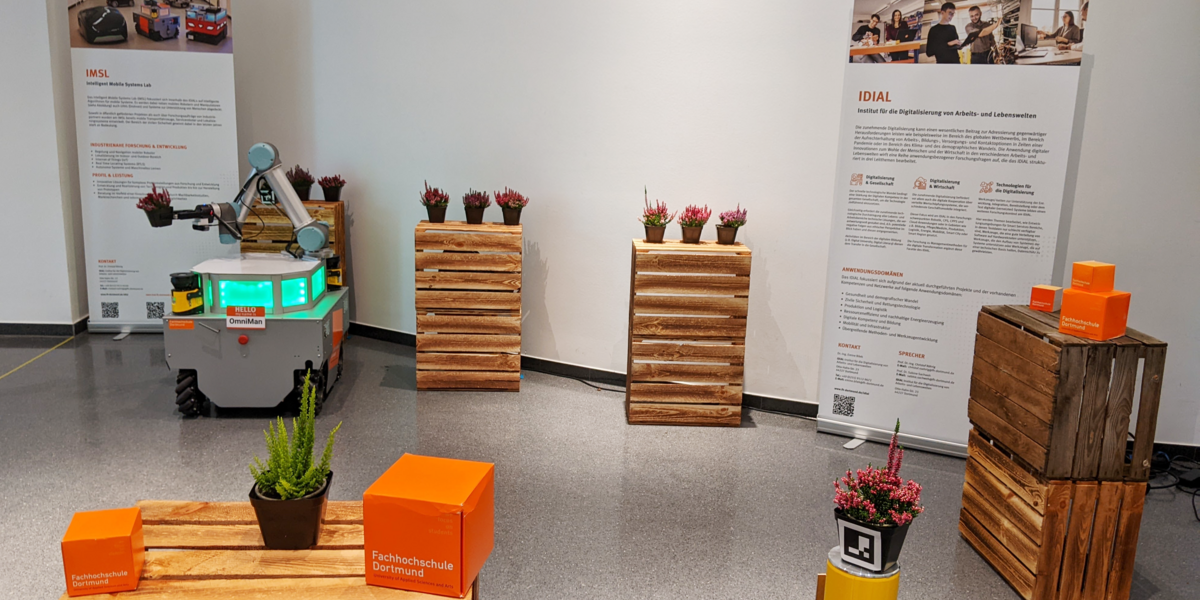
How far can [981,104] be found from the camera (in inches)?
165

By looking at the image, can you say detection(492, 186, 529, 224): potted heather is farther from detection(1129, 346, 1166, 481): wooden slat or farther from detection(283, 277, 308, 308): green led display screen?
detection(1129, 346, 1166, 481): wooden slat

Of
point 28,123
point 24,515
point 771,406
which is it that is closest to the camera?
point 24,515

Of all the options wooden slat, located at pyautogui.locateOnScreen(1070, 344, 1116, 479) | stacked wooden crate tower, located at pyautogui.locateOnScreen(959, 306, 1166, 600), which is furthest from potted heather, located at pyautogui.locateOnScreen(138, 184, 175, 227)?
wooden slat, located at pyautogui.locateOnScreen(1070, 344, 1116, 479)

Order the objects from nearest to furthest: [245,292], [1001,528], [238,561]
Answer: [238,561] < [1001,528] < [245,292]

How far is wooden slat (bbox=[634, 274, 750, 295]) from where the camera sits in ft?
15.8

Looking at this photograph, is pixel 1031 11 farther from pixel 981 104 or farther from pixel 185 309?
pixel 185 309

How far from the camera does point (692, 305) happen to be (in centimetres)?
485

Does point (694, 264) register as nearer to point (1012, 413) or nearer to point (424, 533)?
point (1012, 413)

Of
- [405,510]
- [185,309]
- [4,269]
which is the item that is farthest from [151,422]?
[405,510]

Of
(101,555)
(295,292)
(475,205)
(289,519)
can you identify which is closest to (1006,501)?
(289,519)

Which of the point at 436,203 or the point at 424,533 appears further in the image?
the point at 436,203

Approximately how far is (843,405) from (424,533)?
3282 millimetres

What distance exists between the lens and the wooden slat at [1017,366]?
300 centimetres

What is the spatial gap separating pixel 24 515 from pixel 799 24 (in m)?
4.50
